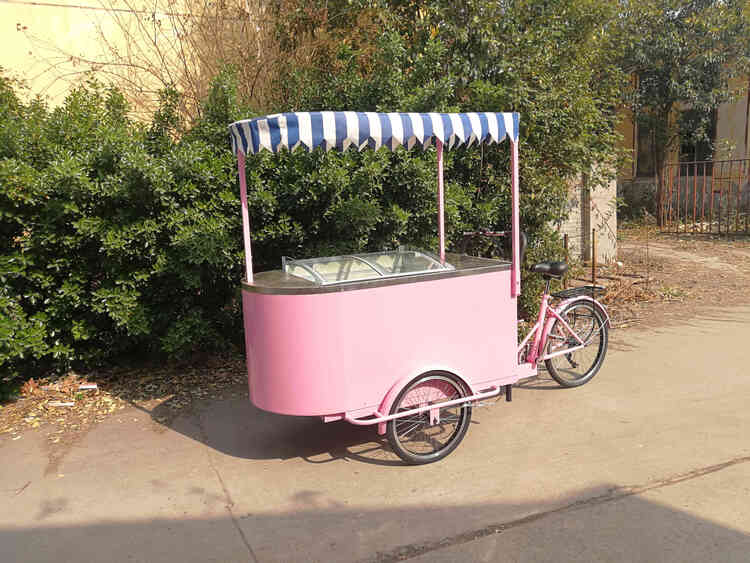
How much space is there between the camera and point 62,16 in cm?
878

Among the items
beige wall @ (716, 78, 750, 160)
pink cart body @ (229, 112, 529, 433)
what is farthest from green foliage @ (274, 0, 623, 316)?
beige wall @ (716, 78, 750, 160)

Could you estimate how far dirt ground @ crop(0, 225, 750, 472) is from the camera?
5062 millimetres

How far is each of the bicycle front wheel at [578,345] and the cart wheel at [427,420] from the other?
4.23ft

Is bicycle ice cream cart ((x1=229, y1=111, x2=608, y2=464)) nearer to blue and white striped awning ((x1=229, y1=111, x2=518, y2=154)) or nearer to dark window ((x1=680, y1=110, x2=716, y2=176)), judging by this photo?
blue and white striped awning ((x1=229, y1=111, x2=518, y2=154))

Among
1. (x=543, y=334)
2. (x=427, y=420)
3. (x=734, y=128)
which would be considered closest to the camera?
(x=427, y=420)

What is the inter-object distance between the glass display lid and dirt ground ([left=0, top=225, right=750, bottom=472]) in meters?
1.64

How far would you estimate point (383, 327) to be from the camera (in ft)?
12.9

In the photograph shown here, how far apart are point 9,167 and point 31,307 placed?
126 cm

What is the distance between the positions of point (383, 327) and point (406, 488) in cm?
97

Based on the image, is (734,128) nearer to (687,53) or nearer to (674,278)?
(687,53)

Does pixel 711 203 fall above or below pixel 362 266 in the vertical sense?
below

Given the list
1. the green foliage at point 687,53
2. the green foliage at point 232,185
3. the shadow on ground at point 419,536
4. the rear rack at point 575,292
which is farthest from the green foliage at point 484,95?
the green foliage at point 687,53

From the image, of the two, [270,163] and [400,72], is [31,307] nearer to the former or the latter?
[270,163]

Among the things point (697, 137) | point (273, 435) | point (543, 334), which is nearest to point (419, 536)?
point (273, 435)
